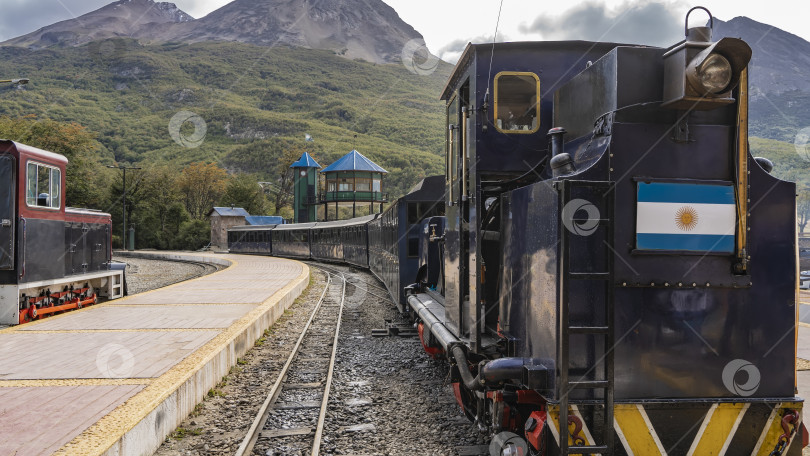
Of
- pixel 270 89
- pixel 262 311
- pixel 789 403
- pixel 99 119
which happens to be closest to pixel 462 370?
pixel 789 403

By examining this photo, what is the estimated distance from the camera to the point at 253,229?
48156mm

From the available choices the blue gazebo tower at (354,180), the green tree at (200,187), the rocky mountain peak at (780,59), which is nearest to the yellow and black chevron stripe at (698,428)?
the blue gazebo tower at (354,180)

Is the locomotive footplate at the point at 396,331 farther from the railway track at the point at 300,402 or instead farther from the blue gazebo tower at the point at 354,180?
the blue gazebo tower at the point at 354,180

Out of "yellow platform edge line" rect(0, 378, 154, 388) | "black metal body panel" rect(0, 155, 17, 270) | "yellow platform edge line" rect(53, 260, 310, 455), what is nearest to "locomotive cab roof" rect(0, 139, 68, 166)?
"black metal body panel" rect(0, 155, 17, 270)

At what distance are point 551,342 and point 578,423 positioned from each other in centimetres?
51

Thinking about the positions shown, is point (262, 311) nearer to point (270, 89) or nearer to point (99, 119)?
point (99, 119)

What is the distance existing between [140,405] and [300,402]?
1911 mm

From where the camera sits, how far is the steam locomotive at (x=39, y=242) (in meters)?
9.98

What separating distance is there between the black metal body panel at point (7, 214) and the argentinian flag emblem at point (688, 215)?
10.6 metres

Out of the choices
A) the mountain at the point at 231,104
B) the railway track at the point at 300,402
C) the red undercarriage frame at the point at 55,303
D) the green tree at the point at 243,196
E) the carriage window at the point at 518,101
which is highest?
the mountain at the point at 231,104

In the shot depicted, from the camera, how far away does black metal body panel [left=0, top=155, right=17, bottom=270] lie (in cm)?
995

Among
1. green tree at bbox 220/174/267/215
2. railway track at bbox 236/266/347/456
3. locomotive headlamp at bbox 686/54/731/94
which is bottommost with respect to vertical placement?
railway track at bbox 236/266/347/456

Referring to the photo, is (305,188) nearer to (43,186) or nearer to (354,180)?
(354,180)

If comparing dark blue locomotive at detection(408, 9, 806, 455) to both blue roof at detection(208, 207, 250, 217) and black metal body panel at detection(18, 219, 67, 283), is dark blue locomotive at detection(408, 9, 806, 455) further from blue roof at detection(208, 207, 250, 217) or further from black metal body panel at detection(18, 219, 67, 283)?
blue roof at detection(208, 207, 250, 217)
